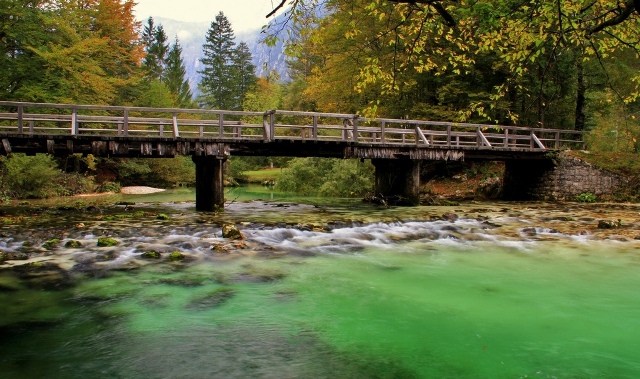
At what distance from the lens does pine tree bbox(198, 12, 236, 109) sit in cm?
7750

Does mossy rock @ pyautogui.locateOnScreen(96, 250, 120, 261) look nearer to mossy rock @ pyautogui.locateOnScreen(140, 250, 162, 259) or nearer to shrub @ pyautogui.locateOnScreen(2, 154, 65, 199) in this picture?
mossy rock @ pyautogui.locateOnScreen(140, 250, 162, 259)

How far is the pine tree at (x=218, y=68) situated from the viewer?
254ft

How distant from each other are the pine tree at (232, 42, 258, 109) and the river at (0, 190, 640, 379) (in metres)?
64.2

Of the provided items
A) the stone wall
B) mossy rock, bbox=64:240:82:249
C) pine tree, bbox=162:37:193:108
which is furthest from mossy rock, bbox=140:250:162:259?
pine tree, bbox=162:37:193:108

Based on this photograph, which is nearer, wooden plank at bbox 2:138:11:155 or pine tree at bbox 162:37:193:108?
wooden plank at bbox 2:138:11:155

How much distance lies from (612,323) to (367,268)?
4691 millimetres

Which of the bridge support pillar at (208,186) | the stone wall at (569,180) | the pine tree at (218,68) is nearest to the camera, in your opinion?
the bridge support pillar at (208,186)

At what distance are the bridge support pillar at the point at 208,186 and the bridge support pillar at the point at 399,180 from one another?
8161 millimetres

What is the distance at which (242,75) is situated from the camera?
80.0 meters

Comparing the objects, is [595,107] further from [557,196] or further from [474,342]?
[474,342]

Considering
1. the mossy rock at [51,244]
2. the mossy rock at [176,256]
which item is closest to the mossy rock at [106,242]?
the mossy rock at [51,244]

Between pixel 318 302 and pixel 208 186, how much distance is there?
12.5m

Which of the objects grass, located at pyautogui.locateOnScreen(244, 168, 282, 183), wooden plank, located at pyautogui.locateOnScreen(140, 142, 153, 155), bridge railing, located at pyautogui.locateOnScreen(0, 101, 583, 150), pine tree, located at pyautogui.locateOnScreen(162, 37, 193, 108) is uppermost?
pine tree, located at pyautogui.locateOnScreen(162, 37, 193, 108)

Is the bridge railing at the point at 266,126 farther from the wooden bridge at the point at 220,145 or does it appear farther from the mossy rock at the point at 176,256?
the mossy rock at the point at 176,256
